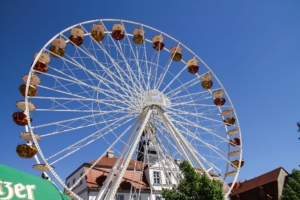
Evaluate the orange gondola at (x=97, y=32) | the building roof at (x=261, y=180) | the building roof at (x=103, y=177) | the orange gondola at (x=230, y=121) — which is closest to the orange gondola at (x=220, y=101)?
the orange gondola at (x=230, y=121)

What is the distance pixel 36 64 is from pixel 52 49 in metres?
1.70

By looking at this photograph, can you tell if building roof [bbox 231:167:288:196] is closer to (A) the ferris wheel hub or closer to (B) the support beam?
(A) the ferris wheel hub

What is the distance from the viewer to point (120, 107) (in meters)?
20.6

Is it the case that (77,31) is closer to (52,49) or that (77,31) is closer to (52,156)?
(52,49)

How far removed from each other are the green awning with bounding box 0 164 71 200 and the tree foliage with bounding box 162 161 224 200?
8889 millimetres

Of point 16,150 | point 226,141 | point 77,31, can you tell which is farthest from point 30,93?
point 226,141

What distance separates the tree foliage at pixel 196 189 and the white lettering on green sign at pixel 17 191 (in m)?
9.66

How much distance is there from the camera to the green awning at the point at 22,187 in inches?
248

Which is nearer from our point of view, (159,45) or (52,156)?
(52,156)

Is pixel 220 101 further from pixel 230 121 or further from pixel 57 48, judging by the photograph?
pixel 57 48

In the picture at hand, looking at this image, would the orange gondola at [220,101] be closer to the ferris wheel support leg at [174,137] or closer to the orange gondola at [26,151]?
the ferris wheel support leg at [174,137]

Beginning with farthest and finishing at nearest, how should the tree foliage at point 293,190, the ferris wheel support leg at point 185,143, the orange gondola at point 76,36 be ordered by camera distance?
the tree foliage at point 293,190
the orange gondola at point 76,36
the ferris wheel support leg at point 185,143

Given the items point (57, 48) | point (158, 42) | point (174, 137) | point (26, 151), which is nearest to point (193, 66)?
point (158, 42)

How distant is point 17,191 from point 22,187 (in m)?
0.16
